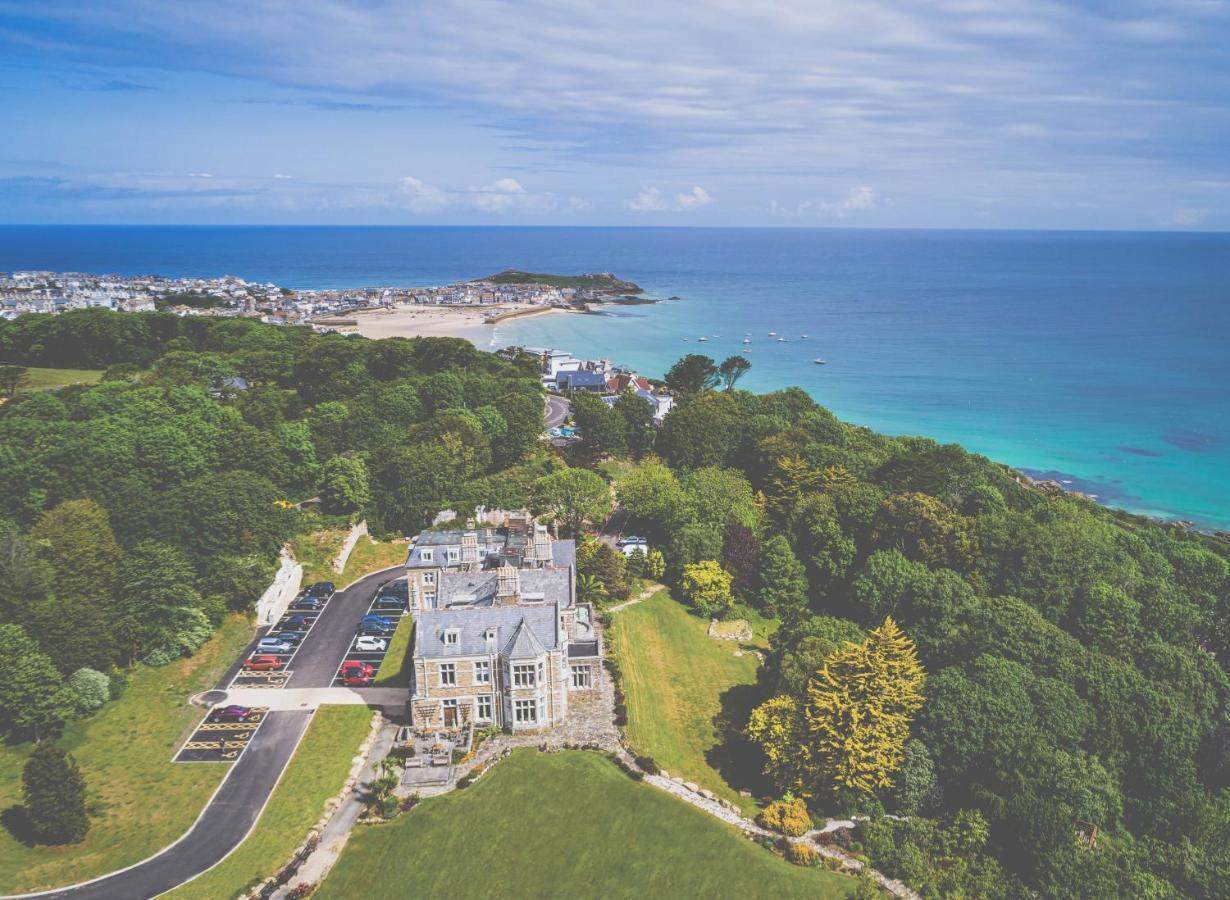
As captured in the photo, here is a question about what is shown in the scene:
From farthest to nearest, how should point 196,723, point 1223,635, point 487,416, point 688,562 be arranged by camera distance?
point 487,416, point 688,562, point 1223,635, point 196,723

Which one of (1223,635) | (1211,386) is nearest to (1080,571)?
(1223,635)

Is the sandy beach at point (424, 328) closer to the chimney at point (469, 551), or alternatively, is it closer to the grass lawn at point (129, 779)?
the chimney at point (469, 551)

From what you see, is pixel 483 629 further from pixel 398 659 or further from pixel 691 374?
pixel 691 374

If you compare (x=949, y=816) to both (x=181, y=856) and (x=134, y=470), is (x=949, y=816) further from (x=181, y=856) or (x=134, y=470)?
(x=134, y=470)

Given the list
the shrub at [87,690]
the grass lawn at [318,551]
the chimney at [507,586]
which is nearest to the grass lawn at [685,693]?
the chimney at [507,586]

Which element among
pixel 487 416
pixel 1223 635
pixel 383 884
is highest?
pixel 487 416

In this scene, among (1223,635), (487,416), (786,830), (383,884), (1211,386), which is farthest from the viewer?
(1211,386)
